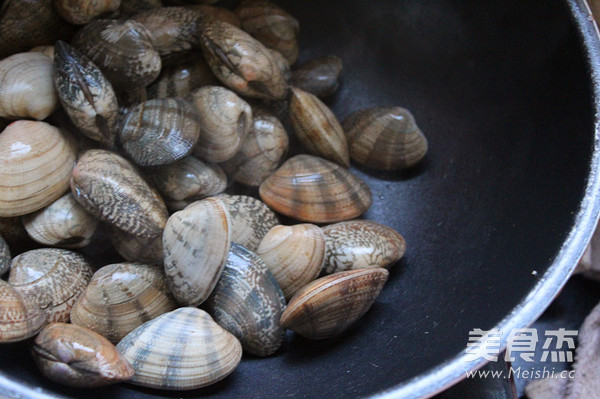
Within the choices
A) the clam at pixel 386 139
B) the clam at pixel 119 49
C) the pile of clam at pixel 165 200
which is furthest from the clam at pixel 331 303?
the clam at pixel 119 49

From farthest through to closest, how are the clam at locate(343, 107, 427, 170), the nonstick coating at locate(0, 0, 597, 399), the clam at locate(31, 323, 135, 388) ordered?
the clam at locate(343, 107, 427, 170) < the nonstick coating at locate(0, 0, 597, 399) < the clam at locate(31, 323, 135, 388)

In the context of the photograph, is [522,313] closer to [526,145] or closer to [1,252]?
[526,145]

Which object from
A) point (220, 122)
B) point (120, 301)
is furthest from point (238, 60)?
point (120, 301)

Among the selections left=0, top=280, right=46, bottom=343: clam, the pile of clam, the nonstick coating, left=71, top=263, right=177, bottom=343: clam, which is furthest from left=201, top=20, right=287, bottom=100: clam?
left=0, top=280, right=46, bottom=343: clam

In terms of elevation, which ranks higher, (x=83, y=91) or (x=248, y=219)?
(x=83, y=91)

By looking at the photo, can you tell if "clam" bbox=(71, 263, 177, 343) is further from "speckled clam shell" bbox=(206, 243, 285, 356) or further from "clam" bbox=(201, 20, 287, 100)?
"clam" bbox=(201, 20, 287, 100)

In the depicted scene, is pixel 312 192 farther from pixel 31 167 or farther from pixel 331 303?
pixel 31 167

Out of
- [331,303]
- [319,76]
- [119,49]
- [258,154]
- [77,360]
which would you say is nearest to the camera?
[77,360]

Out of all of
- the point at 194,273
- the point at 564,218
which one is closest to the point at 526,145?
the point at 564,218
